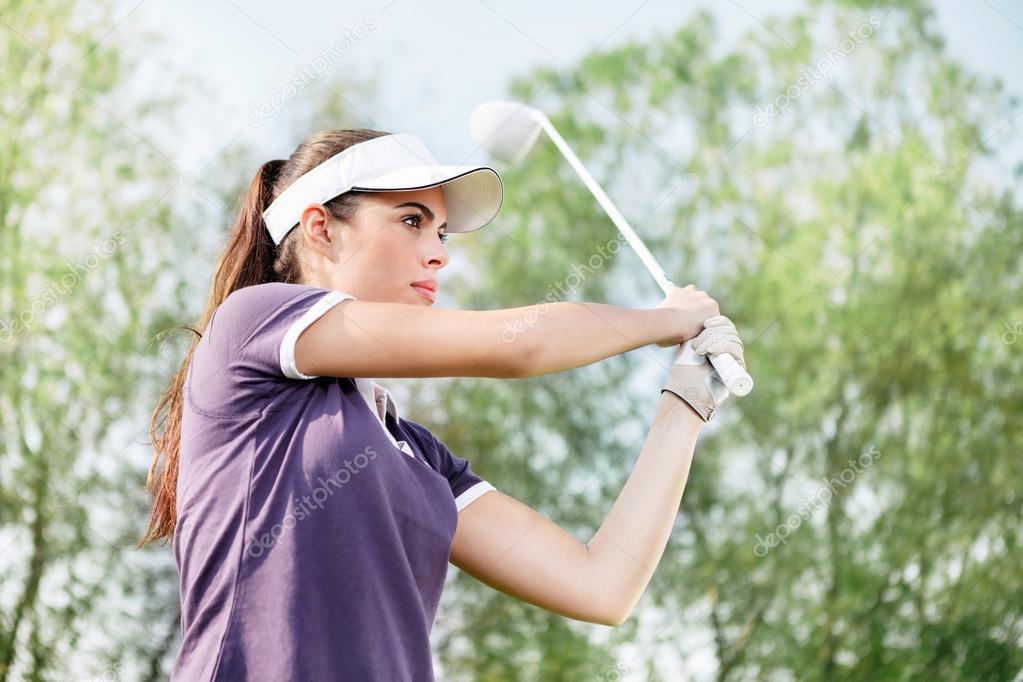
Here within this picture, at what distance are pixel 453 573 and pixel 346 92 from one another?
3387 mm

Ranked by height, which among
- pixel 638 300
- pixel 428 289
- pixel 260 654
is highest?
pixel 638 300

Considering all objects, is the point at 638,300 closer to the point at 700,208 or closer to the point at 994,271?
the point at 700,208

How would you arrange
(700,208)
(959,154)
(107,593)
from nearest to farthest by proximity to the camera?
(107,593), (959,154), (700,208)

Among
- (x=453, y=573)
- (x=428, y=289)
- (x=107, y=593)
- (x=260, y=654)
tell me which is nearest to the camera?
(x=260, y=654)

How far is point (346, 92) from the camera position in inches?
304

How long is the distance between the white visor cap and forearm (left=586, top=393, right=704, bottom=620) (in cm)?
40

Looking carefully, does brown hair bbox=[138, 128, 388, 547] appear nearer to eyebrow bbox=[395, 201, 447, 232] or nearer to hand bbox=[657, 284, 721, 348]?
eyebrow bbox=[395, 201, 447, 232]

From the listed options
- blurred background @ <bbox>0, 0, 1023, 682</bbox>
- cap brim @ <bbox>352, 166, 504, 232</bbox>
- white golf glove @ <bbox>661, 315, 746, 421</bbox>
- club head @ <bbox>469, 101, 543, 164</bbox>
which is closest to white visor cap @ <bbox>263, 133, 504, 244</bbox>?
A: cap brim @ <bbox>352, 166, 504, 232</bbox>

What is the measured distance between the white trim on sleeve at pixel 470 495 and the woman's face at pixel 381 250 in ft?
0.85

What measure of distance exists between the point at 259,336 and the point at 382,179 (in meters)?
0.33

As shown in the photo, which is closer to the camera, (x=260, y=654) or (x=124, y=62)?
(x=260, y=654)

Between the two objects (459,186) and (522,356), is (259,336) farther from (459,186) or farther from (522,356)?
(459,186)

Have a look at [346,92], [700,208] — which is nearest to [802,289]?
[700,208]

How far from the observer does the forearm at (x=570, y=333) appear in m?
1.24
